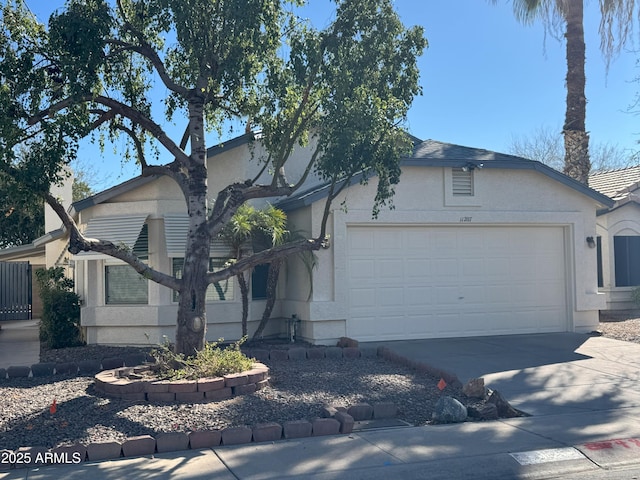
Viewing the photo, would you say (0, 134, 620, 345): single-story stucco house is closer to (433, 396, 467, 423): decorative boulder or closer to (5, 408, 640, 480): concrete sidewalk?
(433, 396, 467, 423): decorative boulder

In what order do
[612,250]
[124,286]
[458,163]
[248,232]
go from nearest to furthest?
1. [248,232]
2. [124,286]
3. [458,163]
4. [612,250]

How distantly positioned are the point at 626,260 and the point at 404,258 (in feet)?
26.9

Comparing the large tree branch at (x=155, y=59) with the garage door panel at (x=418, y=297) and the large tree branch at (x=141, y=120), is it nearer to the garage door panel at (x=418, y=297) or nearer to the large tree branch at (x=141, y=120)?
the large tree branch at (x=141, y=120)

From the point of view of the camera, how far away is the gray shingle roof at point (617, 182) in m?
18.7

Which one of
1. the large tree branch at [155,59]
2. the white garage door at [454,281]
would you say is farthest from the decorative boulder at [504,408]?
the large tree branch at [155,59]

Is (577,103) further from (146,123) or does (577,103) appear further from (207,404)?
(207,404)

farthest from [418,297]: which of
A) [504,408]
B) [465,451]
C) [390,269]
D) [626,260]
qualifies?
[626,260]

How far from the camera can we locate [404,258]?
1332 centimetres

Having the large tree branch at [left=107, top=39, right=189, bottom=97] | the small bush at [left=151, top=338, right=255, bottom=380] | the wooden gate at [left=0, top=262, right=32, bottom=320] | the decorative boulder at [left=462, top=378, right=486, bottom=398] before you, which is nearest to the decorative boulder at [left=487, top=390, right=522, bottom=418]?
the decorative boulder at [left=462, top=378, right=486, bottom=398]

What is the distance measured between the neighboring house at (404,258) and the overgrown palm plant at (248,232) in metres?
0.54

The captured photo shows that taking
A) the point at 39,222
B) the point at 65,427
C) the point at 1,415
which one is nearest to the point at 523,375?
the point at 65,427

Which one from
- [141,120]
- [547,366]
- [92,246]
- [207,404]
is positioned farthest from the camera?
[547,366]

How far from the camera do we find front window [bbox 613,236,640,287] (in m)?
18.0

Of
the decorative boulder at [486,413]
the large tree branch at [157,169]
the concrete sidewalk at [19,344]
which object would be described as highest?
the large tree branch at [157,169]
